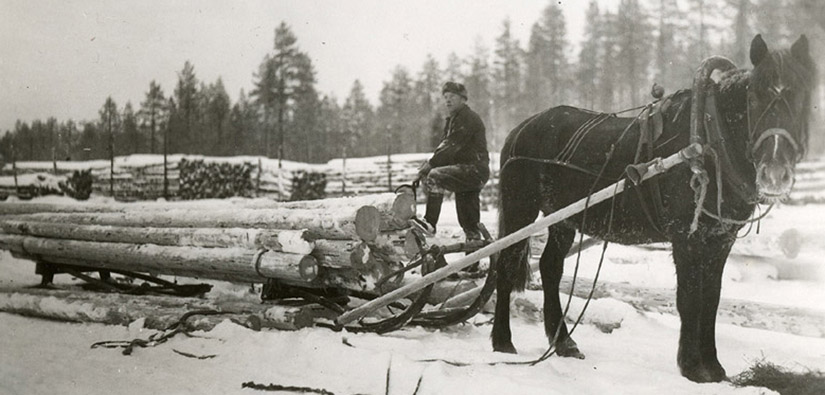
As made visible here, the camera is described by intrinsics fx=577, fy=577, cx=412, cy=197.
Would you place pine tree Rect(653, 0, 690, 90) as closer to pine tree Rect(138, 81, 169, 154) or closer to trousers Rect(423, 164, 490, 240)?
trousers Rect(423, 164, 490, 240)

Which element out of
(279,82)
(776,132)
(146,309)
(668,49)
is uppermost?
(668,49)

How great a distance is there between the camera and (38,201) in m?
5.52

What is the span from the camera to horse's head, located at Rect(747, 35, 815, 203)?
282 cm

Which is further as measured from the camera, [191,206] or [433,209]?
[191,206]

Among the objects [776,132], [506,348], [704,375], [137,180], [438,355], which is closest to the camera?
[776,132]

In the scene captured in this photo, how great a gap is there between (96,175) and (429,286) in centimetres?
306

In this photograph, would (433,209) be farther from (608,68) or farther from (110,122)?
(110,122)

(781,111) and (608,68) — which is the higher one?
(608,68)

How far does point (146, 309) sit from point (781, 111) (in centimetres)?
A: 475

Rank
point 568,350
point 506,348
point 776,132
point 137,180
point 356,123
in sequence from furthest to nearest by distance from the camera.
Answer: point 137,180
point 356,123
point 506,348
point 568,350
point 776,132

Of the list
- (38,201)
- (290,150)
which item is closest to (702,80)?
(290,150)

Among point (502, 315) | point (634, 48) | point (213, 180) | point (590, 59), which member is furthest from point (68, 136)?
point (634, 48)

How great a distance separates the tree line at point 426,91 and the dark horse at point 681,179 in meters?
0.41

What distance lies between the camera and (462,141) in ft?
14.3
